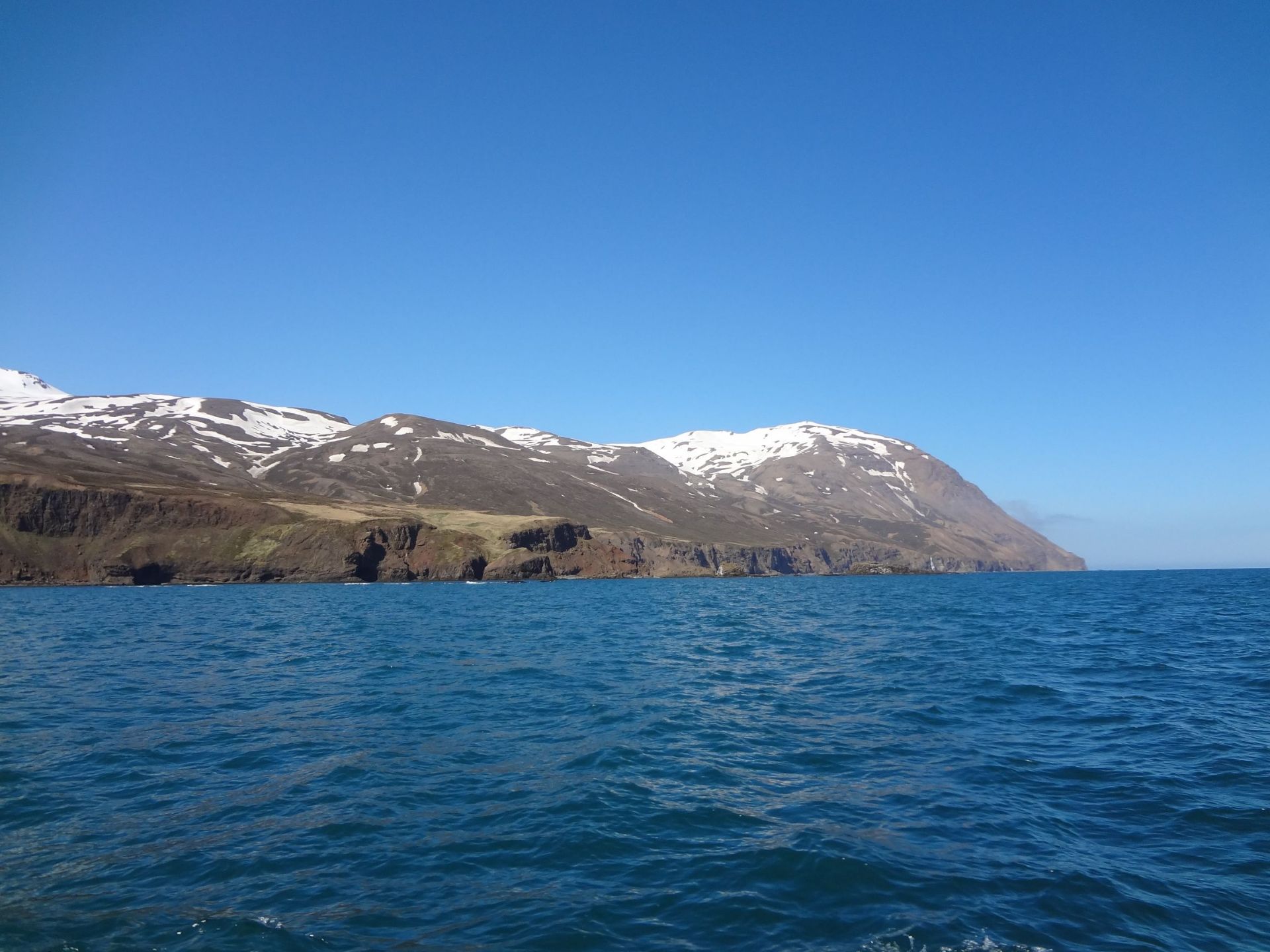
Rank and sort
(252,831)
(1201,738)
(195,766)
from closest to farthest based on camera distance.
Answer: (252,831) → (195,766) → (1201,738)

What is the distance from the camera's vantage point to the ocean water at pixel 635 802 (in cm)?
1118

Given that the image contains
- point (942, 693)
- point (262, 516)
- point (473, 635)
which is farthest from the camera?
point (262, 516)

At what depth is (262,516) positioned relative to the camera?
150m

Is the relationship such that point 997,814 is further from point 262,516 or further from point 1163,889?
point 262,516

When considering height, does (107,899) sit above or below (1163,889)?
below

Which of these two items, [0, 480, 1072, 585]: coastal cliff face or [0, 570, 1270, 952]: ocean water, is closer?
[0, 570, 1270, 952]: ocean water

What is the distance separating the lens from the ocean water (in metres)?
11.2

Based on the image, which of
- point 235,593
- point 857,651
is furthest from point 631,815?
point 235,593

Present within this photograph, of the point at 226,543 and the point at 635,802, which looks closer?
the point at 635,802

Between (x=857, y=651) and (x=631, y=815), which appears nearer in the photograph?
(x=631, y=815)

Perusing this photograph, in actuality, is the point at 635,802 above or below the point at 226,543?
below

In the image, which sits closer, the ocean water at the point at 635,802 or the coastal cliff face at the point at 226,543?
the ocean water at the point at 635,802

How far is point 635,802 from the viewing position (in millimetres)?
16312

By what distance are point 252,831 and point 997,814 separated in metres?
14.1
